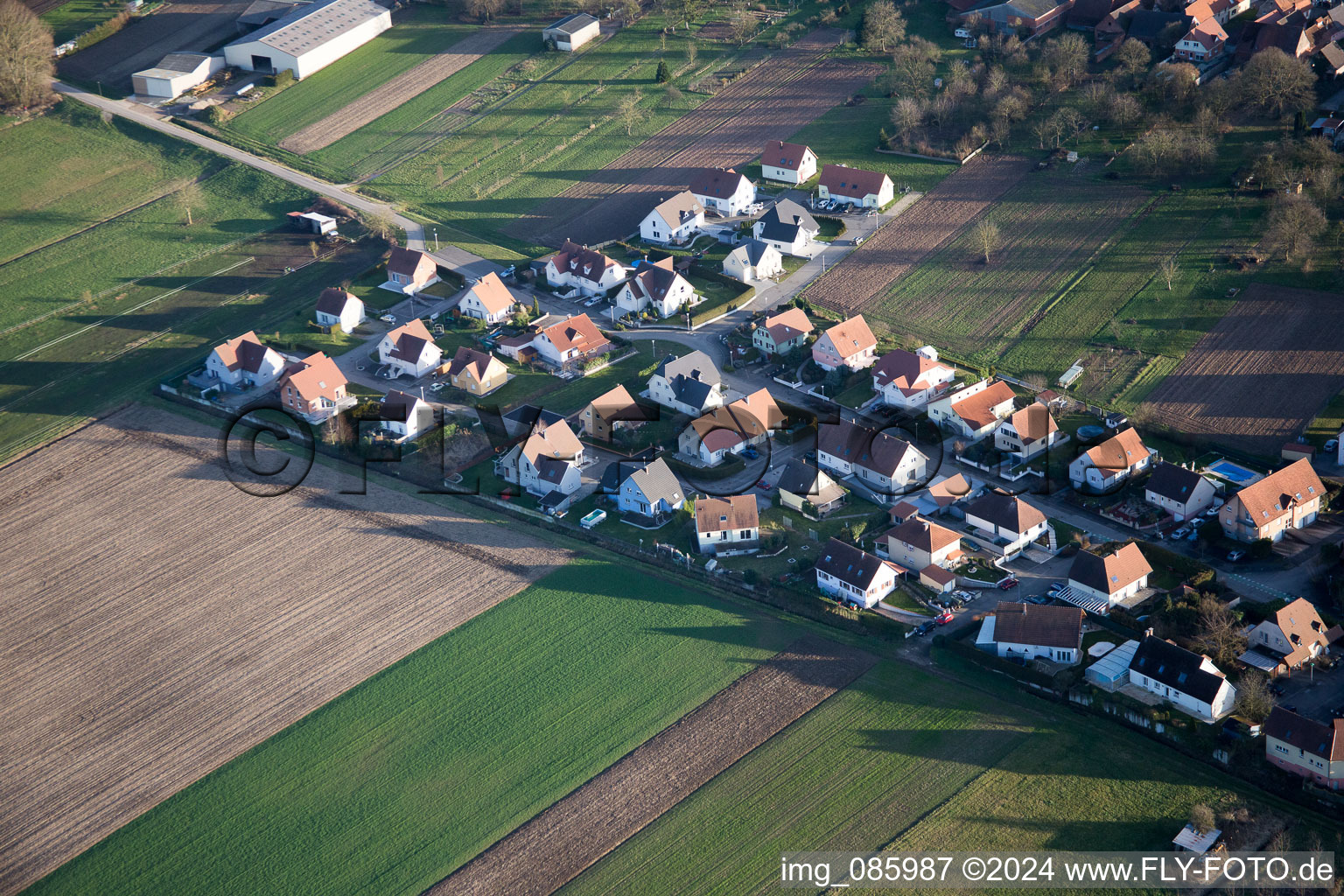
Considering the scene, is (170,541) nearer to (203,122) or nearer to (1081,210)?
(203,122)

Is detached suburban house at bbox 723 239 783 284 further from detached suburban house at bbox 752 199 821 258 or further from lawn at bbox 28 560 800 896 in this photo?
lawn at bbox 28 560 800 896

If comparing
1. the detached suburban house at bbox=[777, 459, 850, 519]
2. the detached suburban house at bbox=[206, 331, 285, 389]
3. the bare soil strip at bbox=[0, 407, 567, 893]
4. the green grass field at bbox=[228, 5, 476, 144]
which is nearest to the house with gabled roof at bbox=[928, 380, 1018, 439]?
the detached suburban house at bbox=[777, 459, 850, 519]

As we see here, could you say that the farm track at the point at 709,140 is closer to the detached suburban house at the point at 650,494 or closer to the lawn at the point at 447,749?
the detached suburban house at the point at 650,494

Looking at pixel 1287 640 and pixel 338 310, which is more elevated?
pixel 338 310

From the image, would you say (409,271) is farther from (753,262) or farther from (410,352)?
(753,262)

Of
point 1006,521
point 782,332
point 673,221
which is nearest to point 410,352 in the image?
point 782,332

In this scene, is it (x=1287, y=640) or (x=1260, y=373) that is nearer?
(x=1287, y=640)

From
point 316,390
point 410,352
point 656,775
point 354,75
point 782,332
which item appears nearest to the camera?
point 656,775
